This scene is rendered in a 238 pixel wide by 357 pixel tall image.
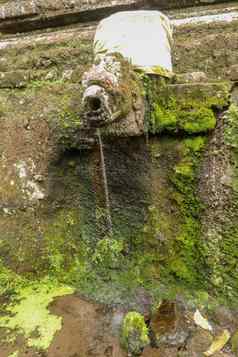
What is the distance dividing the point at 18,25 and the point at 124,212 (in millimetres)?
2933

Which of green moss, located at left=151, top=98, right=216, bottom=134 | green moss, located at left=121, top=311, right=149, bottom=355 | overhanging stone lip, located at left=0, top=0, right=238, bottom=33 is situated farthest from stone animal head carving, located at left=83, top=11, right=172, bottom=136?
overhanging stone lip, located at left=0, top=0, right=238, bottom=33

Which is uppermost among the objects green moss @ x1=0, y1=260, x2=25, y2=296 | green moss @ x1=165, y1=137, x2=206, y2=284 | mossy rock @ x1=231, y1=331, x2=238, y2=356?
green moss @ x1=165, y1=137, x2=206, y2=284

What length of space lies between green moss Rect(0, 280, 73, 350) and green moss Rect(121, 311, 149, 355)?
40cm

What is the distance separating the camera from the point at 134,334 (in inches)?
69.6

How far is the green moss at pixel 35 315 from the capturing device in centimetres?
188

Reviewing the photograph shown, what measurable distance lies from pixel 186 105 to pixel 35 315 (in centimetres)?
153

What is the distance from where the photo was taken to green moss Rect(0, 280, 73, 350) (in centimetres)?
188

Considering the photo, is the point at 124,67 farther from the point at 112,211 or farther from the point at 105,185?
the point at 112,211

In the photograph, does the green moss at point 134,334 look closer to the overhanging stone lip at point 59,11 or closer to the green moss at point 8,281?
the green moss at point 8,281

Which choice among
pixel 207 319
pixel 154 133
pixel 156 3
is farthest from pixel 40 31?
pixel 207 319

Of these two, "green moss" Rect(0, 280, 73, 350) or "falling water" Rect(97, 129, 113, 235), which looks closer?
"green moss" Rect(0, 280, 73, 350)

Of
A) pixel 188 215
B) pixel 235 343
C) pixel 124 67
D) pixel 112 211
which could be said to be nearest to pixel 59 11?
pixel 124 67

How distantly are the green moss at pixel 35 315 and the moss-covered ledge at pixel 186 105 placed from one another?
1.23 metres

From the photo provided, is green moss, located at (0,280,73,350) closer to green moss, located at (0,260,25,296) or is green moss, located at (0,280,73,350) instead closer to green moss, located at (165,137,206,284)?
green moss, located at (0,260,25,296)
